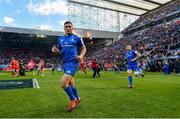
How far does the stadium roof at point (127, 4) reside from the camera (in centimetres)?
5750

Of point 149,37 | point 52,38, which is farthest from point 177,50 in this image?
point 52,38

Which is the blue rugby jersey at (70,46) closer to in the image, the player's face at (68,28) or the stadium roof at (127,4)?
the player's face at (68,28)

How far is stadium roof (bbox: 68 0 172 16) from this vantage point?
189ft

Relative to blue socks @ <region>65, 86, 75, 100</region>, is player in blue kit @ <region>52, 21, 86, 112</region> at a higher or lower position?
Result: higher

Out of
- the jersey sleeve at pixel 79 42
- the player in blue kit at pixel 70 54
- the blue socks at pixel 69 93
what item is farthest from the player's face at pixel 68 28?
the blue socks at pixel 69 93

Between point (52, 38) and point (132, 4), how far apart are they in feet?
74.6

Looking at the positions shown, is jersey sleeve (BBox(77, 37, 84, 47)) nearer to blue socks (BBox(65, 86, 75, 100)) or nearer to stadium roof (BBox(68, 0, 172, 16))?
blue socks (BBox(65, 86, 75, 100))

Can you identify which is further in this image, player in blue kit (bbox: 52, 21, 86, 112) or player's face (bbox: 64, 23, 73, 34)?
player's face (bbox: 64, 23, 73, 34)

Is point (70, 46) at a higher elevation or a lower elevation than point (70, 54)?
higher

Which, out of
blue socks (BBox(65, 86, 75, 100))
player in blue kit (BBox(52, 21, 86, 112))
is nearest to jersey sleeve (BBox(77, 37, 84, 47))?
player in blue kit (BBox(52, 21, 86, 112))

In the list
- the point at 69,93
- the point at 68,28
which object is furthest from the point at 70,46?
the point at 69,93

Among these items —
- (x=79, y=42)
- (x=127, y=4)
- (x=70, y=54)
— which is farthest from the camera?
(x=127, y=4)

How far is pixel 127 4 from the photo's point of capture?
193 feet

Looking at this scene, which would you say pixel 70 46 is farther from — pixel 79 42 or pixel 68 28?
pixel 68 28
